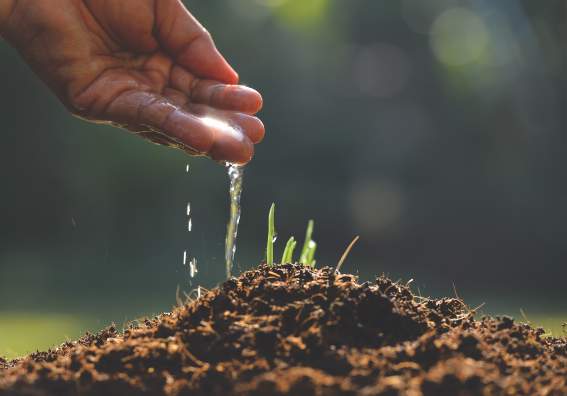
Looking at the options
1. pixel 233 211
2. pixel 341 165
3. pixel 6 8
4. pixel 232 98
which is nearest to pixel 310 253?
pixel 233 211

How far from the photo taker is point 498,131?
18.2 metres

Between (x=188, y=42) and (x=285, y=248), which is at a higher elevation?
(x=188, y=42)

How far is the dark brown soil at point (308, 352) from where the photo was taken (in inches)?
59.7

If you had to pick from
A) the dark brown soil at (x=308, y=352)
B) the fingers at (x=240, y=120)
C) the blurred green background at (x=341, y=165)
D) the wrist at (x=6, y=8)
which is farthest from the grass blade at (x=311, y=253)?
the blurred green background at (x=341, y=165)

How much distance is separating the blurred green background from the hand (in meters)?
11.2

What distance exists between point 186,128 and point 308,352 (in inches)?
43.4

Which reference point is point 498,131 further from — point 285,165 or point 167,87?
point 167,87

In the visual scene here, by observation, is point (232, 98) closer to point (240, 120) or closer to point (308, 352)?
point (240, 120)

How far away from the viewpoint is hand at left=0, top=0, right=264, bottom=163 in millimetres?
2594

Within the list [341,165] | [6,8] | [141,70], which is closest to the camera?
[6,8]

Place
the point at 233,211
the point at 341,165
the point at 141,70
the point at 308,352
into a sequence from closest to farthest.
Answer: the point at 308,352
the point at 233,211
the point at 141,70
the point at 341,165

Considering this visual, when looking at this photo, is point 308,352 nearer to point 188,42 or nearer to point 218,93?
point 218,93

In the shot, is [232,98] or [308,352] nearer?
[308,352]

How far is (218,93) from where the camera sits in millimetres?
3039
